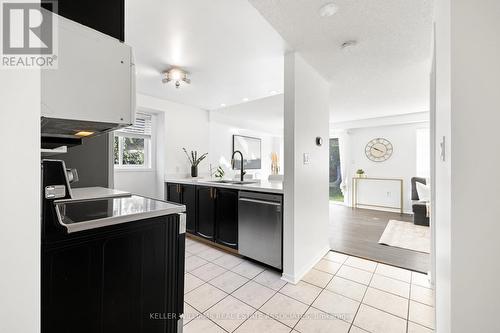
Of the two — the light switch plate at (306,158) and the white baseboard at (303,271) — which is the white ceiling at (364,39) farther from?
the white baseboard at (303,271)

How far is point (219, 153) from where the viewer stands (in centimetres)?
481

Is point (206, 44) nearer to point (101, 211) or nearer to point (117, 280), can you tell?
point (101, 211)

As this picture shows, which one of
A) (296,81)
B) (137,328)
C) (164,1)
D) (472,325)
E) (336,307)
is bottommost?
(336,307)

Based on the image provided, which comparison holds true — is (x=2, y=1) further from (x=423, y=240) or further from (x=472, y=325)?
(x=423, y=240)

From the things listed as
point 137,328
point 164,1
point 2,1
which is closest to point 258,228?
point 137,328

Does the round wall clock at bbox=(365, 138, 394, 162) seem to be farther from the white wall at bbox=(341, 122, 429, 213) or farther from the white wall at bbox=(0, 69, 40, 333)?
the white wall at bbox=(0, 69, 40, 333)

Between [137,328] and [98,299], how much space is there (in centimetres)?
28

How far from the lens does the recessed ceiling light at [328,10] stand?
4.82 feet

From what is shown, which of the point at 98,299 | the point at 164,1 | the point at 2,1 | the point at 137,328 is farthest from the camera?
the point at 164,1

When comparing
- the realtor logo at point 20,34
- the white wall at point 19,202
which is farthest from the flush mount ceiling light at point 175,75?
the white wall at point 19,202

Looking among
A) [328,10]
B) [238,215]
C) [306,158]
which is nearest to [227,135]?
[238,215]

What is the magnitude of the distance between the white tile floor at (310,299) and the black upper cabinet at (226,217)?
1.04ft

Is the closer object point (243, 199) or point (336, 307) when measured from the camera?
point (336, 307)

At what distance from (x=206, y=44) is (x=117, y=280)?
198cm
